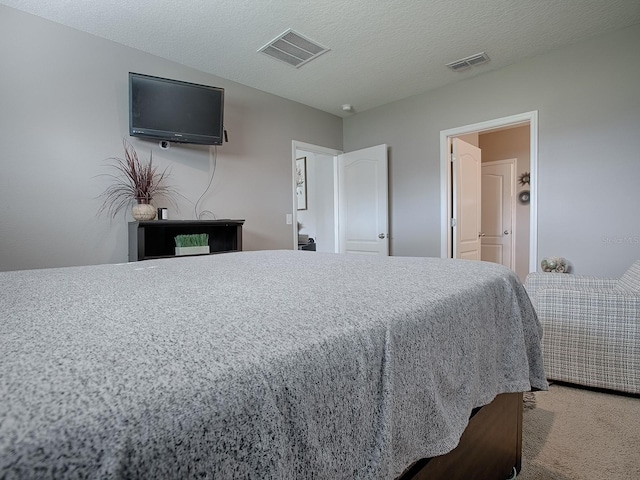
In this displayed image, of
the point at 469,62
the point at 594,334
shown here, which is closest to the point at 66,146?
the point at 469,62

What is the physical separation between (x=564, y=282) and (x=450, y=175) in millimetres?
1807

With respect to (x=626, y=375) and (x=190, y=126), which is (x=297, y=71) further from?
(x=626, y=375)

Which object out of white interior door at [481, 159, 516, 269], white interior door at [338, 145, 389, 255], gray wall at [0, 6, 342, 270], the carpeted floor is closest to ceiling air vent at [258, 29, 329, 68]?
gray wall at [0, 6, 342, 270]

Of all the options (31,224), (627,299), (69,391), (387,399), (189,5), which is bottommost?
(627,299)

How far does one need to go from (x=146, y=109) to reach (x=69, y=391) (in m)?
3.05

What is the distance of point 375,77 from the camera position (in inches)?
→ 138

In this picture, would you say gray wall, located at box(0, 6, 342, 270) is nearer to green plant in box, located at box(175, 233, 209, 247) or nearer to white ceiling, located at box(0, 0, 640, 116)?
white ceiling, located at box(0, 0, 640, 116)

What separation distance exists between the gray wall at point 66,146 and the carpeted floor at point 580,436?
3.10 m

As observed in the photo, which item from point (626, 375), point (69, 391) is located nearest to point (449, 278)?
point (69, 391)

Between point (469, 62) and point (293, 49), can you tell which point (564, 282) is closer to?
point (469, 62)

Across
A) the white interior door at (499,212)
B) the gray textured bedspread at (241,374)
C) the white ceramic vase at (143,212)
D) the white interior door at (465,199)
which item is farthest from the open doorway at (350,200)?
the gray textured bedspread at (241,374)

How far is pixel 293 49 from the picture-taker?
9.62 ft

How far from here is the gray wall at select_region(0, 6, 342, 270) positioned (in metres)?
2.35

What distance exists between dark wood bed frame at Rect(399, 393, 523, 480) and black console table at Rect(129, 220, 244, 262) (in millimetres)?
2529
